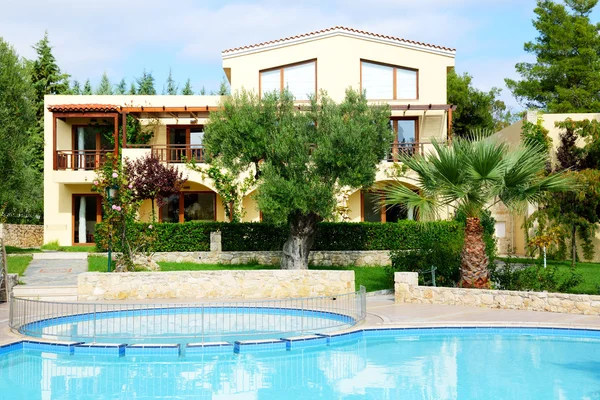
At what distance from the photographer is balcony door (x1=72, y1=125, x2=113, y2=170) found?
2955cm

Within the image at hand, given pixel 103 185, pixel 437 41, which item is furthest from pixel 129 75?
pixel 103 185

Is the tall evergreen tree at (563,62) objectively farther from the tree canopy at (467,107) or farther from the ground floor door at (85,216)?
the ground floor door at (85,216)

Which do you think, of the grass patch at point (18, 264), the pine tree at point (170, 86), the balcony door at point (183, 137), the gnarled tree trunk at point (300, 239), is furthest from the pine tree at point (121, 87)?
the gnarled tree trunk at point (300, 239)

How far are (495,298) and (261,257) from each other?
9.82m

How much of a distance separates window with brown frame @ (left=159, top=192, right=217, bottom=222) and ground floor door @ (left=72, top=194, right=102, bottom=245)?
10.3 feet

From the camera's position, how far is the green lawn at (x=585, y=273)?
17.1 m

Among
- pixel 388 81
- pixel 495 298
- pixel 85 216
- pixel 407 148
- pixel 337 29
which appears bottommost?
pixel 495 298

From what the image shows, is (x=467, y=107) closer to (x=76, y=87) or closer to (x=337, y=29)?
(x=337, y=29)

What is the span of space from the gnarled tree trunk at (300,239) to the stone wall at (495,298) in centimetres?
427

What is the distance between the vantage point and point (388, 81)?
29.5m

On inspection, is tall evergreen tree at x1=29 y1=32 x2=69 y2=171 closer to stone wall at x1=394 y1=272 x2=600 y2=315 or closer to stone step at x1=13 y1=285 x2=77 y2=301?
stone step at x1=13 y1=285 x2=77 y2=301

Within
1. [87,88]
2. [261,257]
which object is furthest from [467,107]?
[87,88]

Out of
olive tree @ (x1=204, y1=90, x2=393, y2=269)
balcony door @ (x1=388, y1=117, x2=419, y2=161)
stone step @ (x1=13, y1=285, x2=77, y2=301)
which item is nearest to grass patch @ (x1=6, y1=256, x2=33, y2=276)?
stone step @ (x1=13, y1=285, x2=77, y2=301)

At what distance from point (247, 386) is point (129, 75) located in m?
38.7
